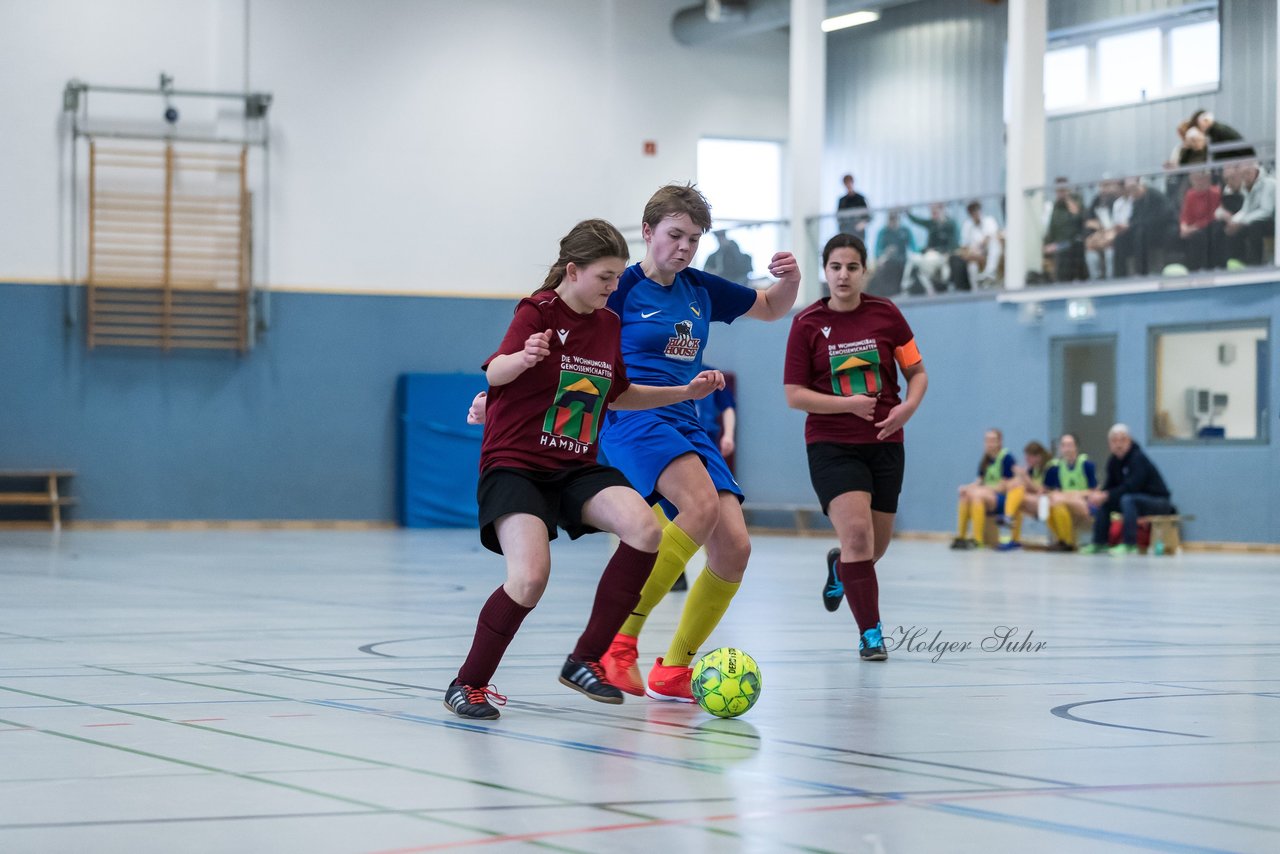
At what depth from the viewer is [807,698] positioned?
224 inches

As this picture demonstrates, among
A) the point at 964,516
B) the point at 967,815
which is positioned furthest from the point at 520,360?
the point at 964,516

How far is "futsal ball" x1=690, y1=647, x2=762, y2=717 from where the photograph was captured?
17.0 feet

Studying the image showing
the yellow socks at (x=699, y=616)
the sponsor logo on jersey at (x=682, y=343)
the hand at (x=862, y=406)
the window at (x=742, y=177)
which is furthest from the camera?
the window at (x=742, y=177)

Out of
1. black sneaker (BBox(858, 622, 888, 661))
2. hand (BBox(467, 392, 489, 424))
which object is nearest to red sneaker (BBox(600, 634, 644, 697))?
hand (BBox(467, 392, 489, 424))

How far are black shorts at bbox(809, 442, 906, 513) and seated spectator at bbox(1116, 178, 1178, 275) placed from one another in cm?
1309

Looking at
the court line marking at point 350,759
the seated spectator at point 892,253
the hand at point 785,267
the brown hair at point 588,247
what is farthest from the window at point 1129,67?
the court line marking at point 350,759

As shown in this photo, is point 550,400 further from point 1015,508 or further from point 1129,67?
point 1129,67

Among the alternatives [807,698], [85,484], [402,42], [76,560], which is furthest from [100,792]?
[402,42]

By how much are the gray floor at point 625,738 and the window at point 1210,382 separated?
1002cm

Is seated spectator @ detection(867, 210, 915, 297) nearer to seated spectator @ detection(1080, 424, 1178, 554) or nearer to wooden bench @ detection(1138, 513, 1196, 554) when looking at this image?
seated spectator @ detection(1080, 424, 1178, 554)

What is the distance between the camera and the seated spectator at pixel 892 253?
2255 cm

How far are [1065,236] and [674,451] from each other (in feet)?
52.8

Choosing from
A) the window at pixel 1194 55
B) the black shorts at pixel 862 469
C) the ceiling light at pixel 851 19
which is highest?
the ceiling light at pixel 851 19

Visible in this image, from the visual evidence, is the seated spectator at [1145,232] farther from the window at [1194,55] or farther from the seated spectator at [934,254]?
the window at [1194,55]
